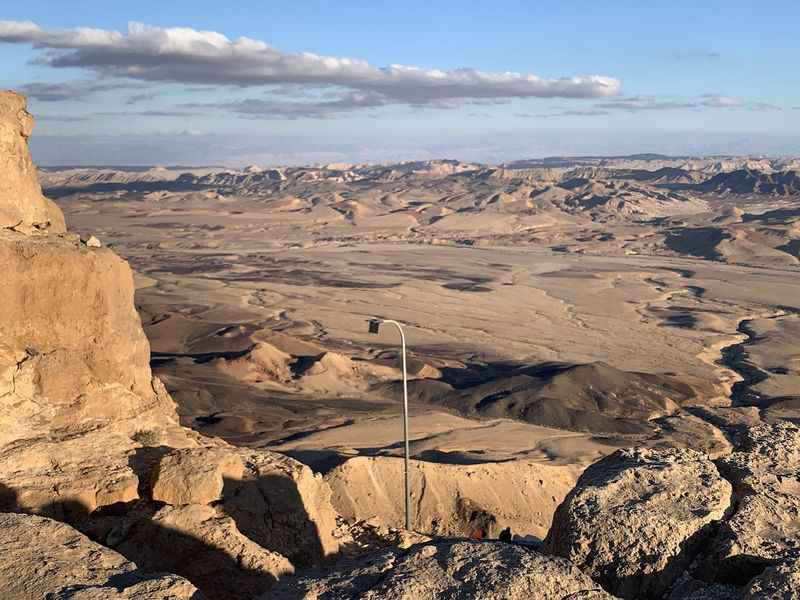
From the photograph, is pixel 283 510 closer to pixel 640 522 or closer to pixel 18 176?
pixel 640 522

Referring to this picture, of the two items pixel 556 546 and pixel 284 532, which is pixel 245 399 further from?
pixel 556 546

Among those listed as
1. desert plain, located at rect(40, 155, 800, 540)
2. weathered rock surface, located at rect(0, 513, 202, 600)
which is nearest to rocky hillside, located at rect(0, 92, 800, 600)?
weathered rock surface, located at rect(0, 513, 202, 600)

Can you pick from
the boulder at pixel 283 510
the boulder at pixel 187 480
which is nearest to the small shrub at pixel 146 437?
the boulder at pixel 283 510

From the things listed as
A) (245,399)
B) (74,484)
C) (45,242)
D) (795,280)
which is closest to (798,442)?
(74,484)

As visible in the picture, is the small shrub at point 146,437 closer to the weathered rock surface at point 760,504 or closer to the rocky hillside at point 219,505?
the rocky hillside at point 219,505

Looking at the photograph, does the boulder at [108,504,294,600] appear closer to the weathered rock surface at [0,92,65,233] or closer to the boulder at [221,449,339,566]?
the boulder at [221,449,339,566]

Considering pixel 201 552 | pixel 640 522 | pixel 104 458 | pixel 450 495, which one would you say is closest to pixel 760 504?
pixel 640 522
